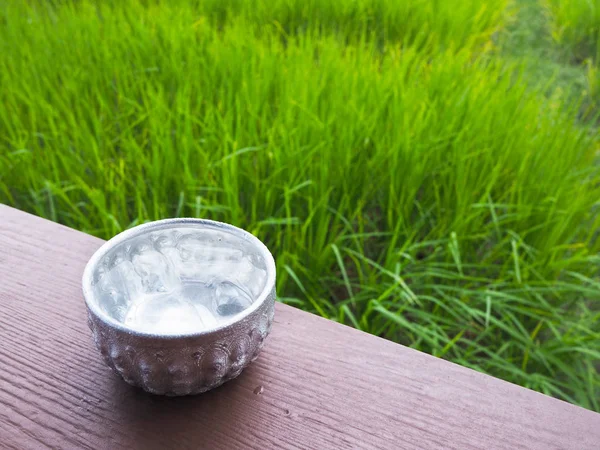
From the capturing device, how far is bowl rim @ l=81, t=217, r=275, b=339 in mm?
327

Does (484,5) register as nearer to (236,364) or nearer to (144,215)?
(144,215)

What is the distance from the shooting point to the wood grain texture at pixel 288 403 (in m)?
0.35

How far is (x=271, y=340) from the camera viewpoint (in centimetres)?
43

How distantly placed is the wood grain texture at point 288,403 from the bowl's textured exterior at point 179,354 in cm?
3

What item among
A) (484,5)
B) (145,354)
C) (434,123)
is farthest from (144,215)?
(484,5)

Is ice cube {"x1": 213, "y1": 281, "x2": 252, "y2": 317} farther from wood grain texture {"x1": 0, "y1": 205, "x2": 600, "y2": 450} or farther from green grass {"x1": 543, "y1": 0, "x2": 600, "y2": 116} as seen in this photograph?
green grass {"x1": 543, "y1": 0, "x2": 600, "y2": 116}

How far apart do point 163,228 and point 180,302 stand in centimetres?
6

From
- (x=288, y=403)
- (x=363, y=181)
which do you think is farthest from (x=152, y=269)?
(x=363, y=181)

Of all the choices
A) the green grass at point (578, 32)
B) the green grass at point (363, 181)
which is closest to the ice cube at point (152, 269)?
the green grass at point (363, 181)

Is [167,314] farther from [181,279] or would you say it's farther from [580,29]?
[580,29]

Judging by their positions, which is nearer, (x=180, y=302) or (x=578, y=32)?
(x=180, y=302)

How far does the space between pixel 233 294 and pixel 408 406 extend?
0.15 meters

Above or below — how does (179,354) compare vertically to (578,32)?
above

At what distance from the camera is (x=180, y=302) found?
0.42m
